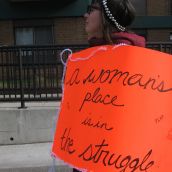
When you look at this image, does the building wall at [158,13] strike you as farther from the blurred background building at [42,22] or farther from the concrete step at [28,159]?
the concrete step at [28,159]

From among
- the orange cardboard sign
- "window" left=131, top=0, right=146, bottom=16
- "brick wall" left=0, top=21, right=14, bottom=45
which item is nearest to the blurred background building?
"brick wall" left=0, top=21, right=14, bottom=45

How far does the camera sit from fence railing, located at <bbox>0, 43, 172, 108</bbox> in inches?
307

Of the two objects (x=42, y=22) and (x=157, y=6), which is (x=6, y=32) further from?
(x=157, y=6)

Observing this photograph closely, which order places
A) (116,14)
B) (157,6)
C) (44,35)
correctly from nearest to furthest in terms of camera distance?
(116,14)
(44,35)
(157,6)

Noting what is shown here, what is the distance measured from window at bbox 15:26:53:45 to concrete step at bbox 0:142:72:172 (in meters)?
8.35

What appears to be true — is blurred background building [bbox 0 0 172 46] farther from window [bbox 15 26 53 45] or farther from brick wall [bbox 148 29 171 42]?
brick wall [bbox 148 29 171 42]

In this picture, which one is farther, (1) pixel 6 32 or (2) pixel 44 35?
(2) pixel 44 35

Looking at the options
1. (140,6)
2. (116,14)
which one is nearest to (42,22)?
(140,6)

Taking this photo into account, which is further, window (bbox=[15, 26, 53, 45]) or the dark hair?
window (bbox=[15, 26, 53, 45])

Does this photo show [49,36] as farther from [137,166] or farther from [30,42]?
[137,166]

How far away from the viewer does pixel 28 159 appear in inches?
263

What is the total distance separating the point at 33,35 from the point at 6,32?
2.80ft

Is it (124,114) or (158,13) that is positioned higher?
(124,114)

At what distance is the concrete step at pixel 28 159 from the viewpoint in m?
6.17
